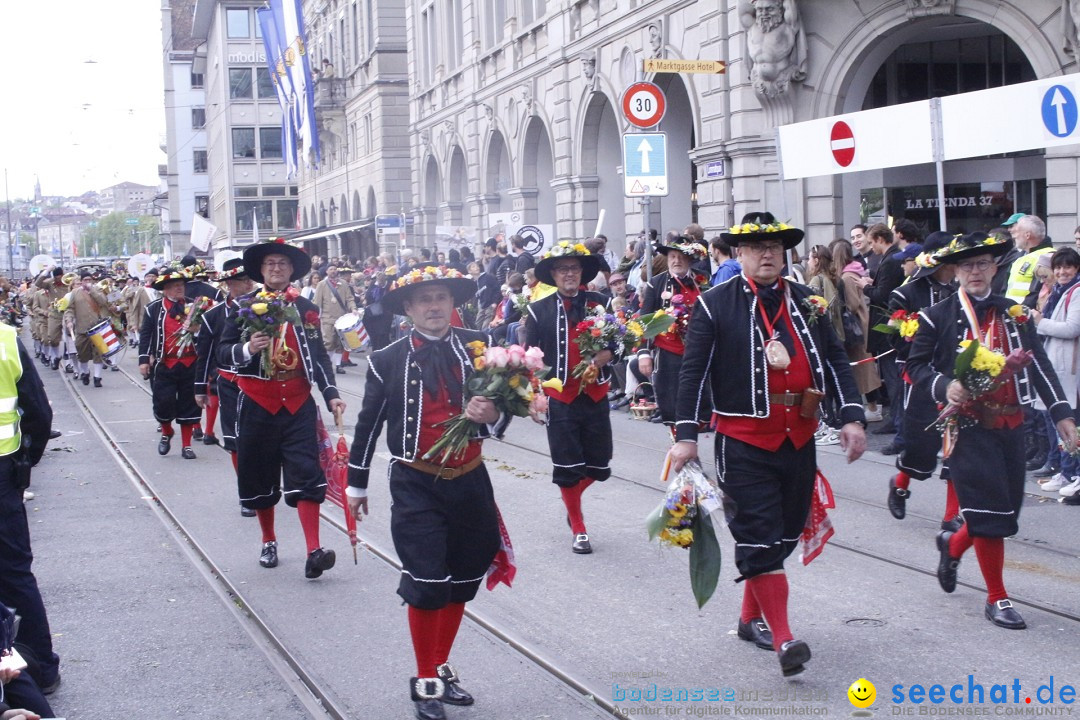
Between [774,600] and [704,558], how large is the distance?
35cm

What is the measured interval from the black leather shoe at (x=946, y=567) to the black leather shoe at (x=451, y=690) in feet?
8.70

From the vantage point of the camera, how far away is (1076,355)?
9.63 metres

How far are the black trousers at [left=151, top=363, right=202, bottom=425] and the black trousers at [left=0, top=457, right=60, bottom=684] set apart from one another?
793 centimetres

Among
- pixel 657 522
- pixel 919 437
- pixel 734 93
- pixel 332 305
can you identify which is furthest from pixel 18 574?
pixel 332 305

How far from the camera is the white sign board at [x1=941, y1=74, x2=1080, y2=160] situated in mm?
10906

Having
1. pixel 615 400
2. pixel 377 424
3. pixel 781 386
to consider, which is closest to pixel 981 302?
pixel 781 386

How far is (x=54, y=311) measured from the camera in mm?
26297

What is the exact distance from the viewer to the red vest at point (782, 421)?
5480 mm

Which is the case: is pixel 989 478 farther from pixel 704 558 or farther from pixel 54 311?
pixel 54 311

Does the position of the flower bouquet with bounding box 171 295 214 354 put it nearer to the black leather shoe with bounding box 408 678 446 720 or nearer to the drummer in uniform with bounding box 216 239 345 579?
the drummer in uniform with bounding box 216 239 345 579

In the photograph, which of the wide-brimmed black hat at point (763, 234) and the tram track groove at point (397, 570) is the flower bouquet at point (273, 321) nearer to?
the tram track groove at point (397, 570)

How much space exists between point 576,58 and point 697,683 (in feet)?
77.6

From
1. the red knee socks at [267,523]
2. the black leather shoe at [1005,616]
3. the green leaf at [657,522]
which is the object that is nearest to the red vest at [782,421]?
the green leaf at [657,522]

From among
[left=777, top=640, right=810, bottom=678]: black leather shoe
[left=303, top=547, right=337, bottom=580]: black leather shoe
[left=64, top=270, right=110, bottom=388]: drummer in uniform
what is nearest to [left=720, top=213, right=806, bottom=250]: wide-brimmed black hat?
[left=777, top=640, right=810, bottom=678]: black leather shoe
